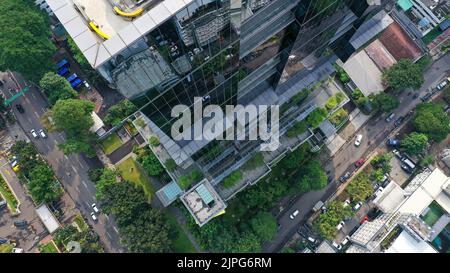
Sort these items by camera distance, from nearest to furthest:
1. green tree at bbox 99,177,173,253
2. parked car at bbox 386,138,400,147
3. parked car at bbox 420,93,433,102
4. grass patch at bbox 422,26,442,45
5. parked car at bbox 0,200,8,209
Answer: green tree at bbox 99,177,173,253 < parked car at bbox 0,200,8,209 < parked car at bbox 386,138,400,147 < parked car at bbox 420,93,433,102 < grass patch at bbox 422,26,442,45

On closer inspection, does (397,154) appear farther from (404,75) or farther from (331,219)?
(331,219)

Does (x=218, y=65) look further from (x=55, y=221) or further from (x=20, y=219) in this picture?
(x=20, y=219)

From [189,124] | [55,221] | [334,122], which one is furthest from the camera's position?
[334,122]

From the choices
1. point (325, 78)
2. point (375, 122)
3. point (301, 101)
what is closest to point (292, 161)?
point (301, 101)

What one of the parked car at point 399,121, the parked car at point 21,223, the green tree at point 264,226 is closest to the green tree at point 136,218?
the green tree at point 264,226

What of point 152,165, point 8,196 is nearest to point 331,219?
point 152,165

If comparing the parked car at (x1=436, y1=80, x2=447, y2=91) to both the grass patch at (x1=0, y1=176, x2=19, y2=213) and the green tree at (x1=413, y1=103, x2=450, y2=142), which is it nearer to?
the green tree at (x1=413, y1=103, x2=450, y2=142)

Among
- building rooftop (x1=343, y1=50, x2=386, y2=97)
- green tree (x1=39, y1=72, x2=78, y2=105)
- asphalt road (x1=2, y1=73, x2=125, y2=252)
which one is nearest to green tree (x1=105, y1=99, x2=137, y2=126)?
green tree (x1=39, y1=72, x2=78, y2=105)
